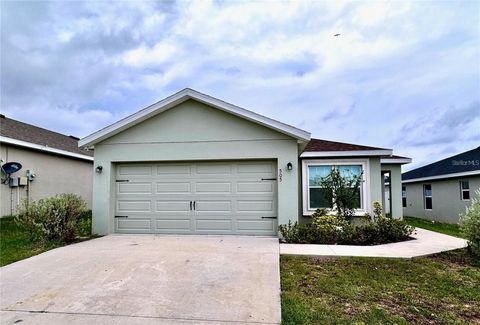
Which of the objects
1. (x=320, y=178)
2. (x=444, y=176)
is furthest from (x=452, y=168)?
(x=320, y=178)

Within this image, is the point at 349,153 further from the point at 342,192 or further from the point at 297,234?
the point at 297,234

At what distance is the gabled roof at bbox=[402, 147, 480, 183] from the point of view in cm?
1572

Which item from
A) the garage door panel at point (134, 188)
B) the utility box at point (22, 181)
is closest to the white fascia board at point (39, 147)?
the utility box at point (22, 181)

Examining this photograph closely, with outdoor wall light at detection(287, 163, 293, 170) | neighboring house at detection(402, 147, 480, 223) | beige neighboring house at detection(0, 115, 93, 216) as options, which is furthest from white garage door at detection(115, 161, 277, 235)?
neighboring house at detection(402, 147, 480, 223)

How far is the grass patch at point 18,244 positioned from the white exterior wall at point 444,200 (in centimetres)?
1713

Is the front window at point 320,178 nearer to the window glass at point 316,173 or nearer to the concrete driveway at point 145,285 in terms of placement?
the window glass at point 316,173

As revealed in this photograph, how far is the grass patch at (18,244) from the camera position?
6.73m

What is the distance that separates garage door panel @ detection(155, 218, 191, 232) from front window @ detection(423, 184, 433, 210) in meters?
17.0

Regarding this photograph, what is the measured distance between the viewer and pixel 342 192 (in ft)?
31.5

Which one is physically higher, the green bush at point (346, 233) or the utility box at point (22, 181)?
the utility box at point (22, 181)

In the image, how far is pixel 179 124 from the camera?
924 cm

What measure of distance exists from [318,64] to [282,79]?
1825 mm

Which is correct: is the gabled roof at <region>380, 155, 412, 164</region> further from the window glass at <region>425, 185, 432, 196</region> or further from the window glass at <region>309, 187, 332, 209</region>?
the window glass at <region>425, 185, 432, 196</region>

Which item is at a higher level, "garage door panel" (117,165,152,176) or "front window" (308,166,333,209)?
"garage door panel" (117,165,152,176)
